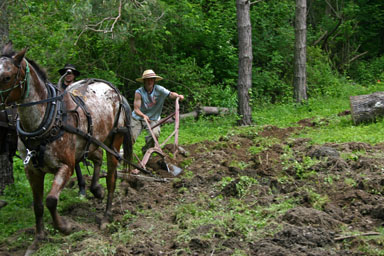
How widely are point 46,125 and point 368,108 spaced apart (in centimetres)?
783

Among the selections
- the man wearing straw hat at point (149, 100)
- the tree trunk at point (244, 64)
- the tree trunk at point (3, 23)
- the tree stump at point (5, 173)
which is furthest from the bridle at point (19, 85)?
the tree trunk at point (244, 64)

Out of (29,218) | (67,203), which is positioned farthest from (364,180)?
(29,218)

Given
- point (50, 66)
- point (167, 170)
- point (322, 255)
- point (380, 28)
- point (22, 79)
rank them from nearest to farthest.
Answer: point (322, 255), point (22, 79), point (167, 170), point (50, 66), point (380, 28)

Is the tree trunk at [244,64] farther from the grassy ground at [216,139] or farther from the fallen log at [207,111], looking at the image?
the fallen log at [207,111]

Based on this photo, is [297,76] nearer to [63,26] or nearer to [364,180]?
[63,26]

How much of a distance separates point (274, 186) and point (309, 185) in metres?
0.49

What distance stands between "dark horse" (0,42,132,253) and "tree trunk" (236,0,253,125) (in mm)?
7129

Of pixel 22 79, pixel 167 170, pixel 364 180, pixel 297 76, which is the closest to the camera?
pixel 22 79

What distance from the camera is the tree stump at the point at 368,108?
408 inches

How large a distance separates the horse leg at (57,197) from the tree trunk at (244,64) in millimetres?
8091

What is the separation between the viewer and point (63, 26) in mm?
10984

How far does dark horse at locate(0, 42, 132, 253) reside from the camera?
15.3 ft

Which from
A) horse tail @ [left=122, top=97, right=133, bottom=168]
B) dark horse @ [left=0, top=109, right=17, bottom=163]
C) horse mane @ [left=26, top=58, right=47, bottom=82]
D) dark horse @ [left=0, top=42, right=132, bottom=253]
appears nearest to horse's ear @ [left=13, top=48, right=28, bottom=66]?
dark horse @ [left=0, top=42, right=132, bottom=253]

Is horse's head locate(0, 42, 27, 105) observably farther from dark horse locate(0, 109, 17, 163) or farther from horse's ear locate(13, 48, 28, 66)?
dark horse locate(0, 109, 17, 163)
